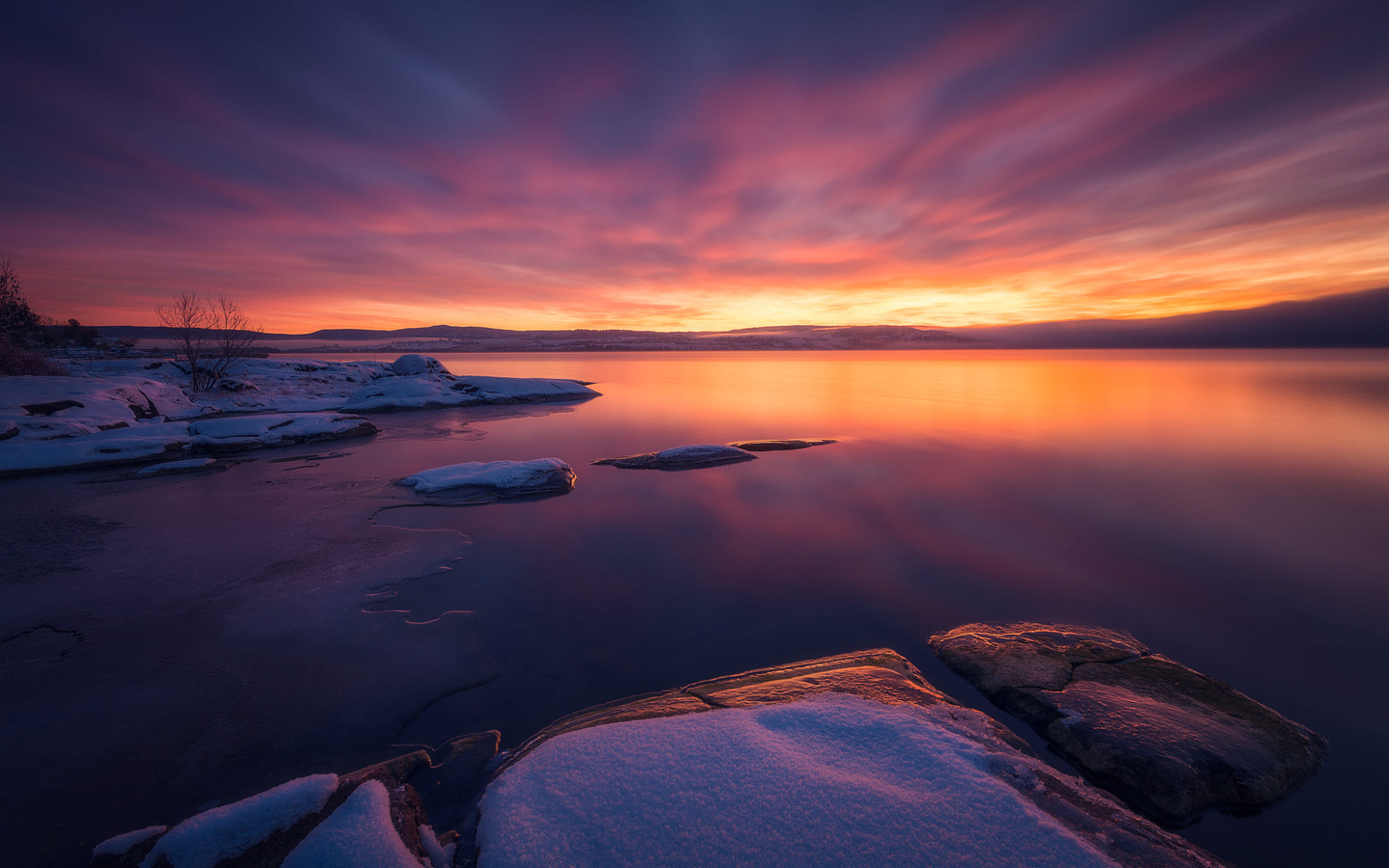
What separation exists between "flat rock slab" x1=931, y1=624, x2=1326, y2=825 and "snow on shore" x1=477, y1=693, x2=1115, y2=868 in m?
1.27

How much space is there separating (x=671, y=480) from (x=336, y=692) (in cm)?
872

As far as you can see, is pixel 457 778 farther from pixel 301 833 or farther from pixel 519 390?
pixel 519 390

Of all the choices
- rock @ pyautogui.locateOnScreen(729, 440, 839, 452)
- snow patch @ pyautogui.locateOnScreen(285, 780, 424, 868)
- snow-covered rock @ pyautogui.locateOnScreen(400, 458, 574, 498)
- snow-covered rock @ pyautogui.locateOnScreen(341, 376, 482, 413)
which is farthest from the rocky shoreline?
snow-covered rock @ pyautogui.locateOnScreen(341, 376, 482, 413)

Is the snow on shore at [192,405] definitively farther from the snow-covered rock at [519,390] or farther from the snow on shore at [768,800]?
the snow on shore at [768,800]

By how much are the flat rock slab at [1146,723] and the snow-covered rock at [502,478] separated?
9063 millimetres

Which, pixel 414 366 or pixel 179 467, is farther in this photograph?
pixel 414 366

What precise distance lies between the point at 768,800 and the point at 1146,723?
135 inches

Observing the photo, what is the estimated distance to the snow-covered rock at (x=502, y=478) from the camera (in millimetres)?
10953

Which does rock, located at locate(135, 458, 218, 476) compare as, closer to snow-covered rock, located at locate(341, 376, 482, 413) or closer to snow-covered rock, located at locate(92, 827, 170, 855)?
snow-covered rock, located at locate(341, 376, 482, 413)

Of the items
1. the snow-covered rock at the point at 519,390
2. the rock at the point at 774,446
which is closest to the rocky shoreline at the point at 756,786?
the rock at the point at 774,446

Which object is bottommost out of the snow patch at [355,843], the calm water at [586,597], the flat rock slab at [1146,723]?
the calm water at [586,597]

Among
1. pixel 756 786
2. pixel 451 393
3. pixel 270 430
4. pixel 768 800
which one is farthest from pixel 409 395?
pixel 768 800

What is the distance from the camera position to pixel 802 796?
2775 mm

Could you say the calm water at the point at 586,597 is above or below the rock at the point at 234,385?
below
